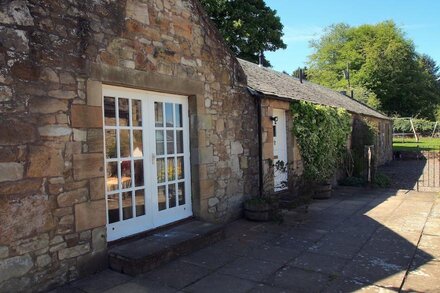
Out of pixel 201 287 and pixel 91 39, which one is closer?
pixel 201 287

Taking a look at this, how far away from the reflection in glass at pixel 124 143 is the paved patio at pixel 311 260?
1.59m

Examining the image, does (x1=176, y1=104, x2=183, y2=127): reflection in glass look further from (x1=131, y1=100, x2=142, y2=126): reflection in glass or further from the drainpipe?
the drainpipe

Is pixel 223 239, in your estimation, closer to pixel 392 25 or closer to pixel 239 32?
pixel 239 32

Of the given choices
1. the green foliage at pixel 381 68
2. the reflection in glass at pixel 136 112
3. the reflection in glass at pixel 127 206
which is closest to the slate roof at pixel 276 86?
the reflection in glass at pixel 136 112

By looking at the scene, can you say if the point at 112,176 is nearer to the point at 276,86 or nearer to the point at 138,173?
the point at 138,173

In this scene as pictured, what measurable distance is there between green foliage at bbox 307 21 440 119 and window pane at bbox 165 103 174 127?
120 ft

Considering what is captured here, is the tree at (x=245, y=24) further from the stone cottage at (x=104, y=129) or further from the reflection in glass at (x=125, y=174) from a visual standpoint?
the reflection in glass at (x=125, y=174)

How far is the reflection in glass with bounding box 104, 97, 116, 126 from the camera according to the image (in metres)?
4.99

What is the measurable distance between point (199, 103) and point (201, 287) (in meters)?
3.27

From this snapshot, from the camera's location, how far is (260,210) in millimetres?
7223

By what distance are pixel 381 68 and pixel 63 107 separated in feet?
141

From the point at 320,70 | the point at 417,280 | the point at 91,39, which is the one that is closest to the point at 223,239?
the point at 417,280

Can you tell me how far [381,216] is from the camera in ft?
25.0

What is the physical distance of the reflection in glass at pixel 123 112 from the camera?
5.20m
